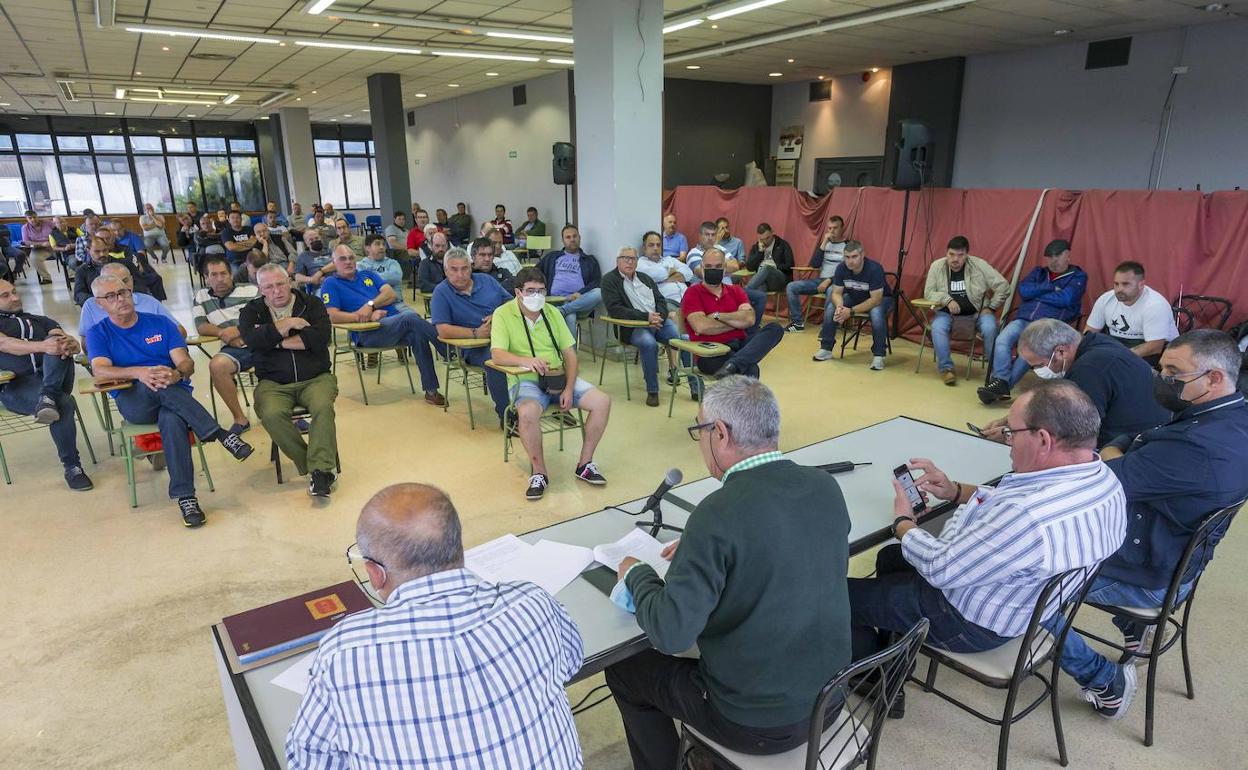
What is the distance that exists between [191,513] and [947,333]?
5.95m

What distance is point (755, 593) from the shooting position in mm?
1500

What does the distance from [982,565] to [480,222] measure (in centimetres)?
1425

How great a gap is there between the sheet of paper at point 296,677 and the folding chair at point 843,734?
2.88 ft

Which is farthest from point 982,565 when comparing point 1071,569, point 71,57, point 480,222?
point 480,222

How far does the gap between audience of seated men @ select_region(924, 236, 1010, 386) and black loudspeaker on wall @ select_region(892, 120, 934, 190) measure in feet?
3.39

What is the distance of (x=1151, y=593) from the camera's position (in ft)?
7.49

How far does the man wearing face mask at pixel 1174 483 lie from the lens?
2.15 meters

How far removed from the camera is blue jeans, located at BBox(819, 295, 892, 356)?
6.82 metres

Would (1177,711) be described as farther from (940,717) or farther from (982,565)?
(982,565)

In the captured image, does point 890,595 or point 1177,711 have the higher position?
point 890,595

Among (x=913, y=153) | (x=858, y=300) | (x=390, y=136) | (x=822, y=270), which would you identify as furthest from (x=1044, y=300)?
(x=390, y=136)

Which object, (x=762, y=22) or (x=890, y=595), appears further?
(x=762, y=22)

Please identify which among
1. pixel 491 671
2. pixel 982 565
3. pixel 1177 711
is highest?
pixel 491 671

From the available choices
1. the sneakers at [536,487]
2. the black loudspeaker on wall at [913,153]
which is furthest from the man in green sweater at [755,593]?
the black loudspeaker on wall at [913,153]
